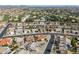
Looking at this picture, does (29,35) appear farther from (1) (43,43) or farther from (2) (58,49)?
(2) (58,49)

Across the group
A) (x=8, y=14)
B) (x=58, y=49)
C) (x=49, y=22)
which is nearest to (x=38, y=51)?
(x=58, y=49)

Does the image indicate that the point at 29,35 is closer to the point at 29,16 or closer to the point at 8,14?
the point at 29,16
